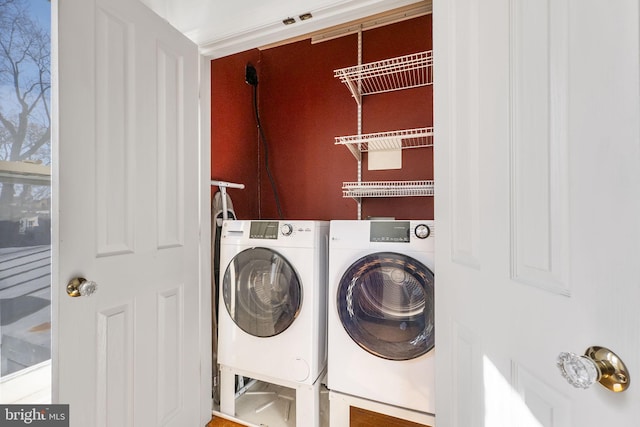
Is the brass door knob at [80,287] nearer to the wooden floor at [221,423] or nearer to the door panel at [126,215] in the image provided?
the door panel at [126,215]

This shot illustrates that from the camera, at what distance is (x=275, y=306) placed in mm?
1451

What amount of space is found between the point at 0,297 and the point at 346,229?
131 centimetres

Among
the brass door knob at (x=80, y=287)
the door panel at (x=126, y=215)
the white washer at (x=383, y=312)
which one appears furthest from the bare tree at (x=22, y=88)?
the white washer at (x=383, y=312)

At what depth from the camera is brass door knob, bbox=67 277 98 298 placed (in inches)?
32.7

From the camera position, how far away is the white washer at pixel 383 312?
3.97 ft

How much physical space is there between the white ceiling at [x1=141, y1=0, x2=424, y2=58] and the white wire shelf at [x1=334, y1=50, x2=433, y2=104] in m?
0.55

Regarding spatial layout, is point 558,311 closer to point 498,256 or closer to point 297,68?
point 498,256

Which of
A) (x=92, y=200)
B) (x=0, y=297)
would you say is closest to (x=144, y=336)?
(x=0, y=297)

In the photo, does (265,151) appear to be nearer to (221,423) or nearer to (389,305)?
(389,305)

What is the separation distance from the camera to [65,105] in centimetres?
82

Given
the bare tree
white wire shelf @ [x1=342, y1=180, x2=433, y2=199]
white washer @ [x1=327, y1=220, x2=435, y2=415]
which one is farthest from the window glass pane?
white wire shelf @ [x1=342, y1=180, x2=433, y2=199]

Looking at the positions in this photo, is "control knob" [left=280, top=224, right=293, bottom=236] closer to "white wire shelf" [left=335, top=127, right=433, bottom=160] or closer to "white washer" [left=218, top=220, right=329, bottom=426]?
"white washer" [left=218, top=220, right=329, bottom=426]

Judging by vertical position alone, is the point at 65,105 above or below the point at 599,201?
above

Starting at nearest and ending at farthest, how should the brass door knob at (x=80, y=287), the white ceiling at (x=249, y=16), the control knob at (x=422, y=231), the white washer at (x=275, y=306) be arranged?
the brass door knob at (x=80, y=287) < the white ceiling at (x=249, y=16) < the control knob at (x=422, y=231) < the white washer at (x=275, y=306)
